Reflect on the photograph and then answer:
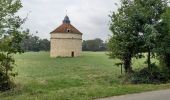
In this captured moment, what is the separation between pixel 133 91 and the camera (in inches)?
659

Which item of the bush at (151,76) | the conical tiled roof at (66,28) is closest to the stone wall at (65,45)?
the conical tiled roof at (66,28)

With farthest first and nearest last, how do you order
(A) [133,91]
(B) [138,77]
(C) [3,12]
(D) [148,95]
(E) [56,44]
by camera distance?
(E) [56,44] → (B) [138,77] → (C) [3,12] → (A) [133,91] → (D) [148,95]

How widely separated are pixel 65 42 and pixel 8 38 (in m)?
71.6

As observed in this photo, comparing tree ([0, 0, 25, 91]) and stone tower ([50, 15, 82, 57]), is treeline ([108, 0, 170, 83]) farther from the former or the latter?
stone tower ([50, 15, 82, 57])

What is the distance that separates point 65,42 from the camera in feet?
300

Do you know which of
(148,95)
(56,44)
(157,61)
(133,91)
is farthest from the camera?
(56,44)

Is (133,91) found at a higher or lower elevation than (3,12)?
lower

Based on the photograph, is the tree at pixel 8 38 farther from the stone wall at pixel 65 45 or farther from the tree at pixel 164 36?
the stone wall at pixel 65 45

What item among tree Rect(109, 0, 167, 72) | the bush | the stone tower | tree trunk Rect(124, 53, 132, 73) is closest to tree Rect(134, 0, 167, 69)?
tree Rect(109, 0, 167, 72)

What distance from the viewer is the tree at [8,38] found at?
19.4 m

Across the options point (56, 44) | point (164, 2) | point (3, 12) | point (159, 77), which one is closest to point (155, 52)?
→ point (159, 77)

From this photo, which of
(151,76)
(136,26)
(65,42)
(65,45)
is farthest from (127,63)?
(65,42)

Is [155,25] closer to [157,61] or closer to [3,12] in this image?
[157,61]

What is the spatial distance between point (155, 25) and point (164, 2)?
182 cm
